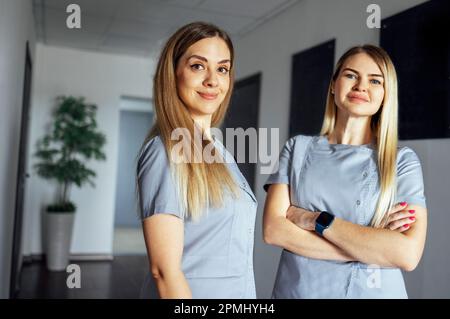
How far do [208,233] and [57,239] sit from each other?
339 centimetres

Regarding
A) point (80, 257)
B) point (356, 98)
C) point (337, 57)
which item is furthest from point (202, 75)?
point (80, 257)

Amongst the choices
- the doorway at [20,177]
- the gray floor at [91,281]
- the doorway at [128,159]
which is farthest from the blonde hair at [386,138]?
the doorway at [128,159]

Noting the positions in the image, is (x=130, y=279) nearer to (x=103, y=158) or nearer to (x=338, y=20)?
(x=103, y=158)

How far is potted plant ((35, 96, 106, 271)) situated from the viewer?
385 centimetres

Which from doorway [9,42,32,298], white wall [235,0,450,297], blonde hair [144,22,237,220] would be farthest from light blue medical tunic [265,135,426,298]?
doorway [9,42,32,298]

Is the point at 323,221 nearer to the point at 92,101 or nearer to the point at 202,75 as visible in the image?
the point at 202,75

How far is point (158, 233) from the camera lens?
28.8 inches

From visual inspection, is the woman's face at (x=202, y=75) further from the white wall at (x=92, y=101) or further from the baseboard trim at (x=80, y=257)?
the baseboard trim at (x=80, y=257)

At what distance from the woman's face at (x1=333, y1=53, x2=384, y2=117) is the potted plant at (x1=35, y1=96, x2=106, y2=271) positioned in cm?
328

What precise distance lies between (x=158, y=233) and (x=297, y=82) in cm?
181

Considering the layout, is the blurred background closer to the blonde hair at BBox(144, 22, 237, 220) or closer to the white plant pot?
the white plant pot

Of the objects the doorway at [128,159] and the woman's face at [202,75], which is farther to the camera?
the doorway at [128,159]

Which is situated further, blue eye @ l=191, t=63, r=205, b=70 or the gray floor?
the gray floor

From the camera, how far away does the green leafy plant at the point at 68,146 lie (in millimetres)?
3920
